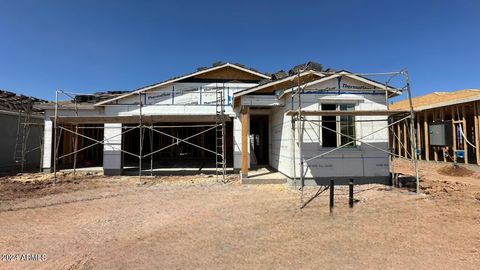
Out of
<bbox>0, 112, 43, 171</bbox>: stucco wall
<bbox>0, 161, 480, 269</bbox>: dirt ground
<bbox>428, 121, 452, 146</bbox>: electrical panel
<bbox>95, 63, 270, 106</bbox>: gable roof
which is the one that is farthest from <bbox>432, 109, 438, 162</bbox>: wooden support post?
<bbox>0, 112, 43, 171</bbox>: stucco wall

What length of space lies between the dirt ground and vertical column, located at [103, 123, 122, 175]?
389 cm

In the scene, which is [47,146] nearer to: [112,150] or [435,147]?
[112,150]

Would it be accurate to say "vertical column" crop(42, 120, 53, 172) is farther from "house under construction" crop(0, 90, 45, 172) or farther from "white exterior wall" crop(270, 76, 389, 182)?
"white exterior wall" crop(270, 76, 389, 182)

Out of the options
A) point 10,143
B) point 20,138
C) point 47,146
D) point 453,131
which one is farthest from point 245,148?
point 20,138

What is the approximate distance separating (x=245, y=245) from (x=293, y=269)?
1.14m

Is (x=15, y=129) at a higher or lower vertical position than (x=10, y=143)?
higher

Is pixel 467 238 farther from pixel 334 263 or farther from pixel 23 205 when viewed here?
pixel 23 205

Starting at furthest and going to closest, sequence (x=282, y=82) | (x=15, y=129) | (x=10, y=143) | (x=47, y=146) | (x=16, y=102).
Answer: (x=15, y=129) < (x=10, y=143) < (x=16, y=102) < (x=47, y=146) < (x=282, y=82)

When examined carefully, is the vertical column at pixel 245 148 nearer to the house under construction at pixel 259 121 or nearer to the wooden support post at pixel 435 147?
the house under construction at pixel 259 121

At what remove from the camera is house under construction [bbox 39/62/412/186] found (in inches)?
397

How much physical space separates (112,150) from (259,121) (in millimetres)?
8438

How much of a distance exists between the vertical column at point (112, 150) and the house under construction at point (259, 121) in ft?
0.16

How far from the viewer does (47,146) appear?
14688 mm

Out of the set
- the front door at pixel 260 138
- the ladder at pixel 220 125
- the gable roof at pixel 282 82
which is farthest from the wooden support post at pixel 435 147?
the ladder at pixel 220 125
